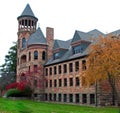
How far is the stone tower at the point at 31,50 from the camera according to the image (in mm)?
58472

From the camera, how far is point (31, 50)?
199 feet

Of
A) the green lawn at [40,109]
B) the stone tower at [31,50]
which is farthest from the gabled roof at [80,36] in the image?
the green lawn at [40,109]

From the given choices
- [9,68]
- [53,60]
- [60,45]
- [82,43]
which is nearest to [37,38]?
[60,45]

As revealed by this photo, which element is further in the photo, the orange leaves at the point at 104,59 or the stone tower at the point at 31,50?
the stone tower at the point at 31,50

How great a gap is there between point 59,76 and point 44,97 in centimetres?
781

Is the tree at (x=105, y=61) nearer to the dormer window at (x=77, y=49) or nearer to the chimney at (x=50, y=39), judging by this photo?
the dormer window at (x=77, y=49)

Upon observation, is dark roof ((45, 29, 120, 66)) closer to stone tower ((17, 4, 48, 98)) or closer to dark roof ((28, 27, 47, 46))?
stone tower ((17, 4, 48, 98))

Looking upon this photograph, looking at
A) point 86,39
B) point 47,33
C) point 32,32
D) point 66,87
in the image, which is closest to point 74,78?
point 66,87

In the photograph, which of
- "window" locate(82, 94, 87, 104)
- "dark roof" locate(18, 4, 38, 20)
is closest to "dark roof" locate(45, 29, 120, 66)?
"window" locate(82, 94, 87, 104)

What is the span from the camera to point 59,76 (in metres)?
54.0

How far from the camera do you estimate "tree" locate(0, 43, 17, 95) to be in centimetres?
8419

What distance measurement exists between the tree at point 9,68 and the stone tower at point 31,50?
19466 mm

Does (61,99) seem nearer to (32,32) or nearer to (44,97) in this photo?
(44,97)

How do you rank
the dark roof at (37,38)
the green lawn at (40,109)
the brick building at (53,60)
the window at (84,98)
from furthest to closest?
the dark roof at (37,38)
the brick building at (53,60)
the window at (84,98)
the green lawn at (40,109)
